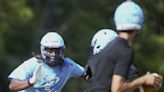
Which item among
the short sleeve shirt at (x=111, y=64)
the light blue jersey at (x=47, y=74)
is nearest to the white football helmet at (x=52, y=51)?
the light blue jersey at (x=47, y=74)

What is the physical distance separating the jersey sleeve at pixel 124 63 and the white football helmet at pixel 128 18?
0.68 feet

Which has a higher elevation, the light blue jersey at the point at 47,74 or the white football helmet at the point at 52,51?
the white football helmet at the point at 52,51

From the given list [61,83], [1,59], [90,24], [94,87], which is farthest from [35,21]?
[94,87]

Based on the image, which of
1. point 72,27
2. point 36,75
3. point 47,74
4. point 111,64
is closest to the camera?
point 111,64

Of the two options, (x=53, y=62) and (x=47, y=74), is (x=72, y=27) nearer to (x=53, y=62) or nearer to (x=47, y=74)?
(x=47, y=74)

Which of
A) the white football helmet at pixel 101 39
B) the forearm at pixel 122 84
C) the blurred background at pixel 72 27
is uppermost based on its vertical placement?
the forearm at pixel 122 84

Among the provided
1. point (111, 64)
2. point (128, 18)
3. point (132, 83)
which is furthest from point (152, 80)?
point (128, 18)

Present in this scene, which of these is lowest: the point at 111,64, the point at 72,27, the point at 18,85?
the point at 72,27

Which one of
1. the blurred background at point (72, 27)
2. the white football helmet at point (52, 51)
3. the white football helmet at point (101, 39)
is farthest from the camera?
the blurred background at point (72, 27)

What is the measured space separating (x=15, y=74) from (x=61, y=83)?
501 millimetres

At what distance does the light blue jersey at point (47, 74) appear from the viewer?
26.6 feet

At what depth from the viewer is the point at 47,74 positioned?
27.0 feet

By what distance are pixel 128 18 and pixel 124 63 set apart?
36cm

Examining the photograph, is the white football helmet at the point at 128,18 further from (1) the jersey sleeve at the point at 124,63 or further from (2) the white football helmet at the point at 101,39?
(2) the white football helmet at the point at 101,39
